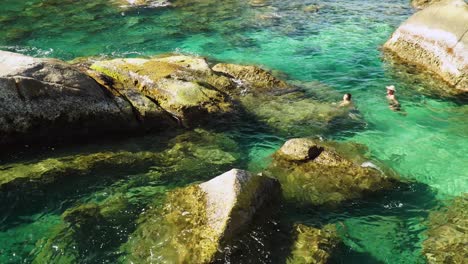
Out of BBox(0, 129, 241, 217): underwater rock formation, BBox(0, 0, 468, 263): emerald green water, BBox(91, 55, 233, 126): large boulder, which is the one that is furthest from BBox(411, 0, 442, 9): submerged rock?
BBox(0, 129, 241, 217): underwater rock formation

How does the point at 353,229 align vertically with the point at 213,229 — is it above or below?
below

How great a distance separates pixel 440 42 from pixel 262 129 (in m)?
10.7

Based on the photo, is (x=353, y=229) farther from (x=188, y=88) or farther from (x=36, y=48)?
(x=36, y=48)

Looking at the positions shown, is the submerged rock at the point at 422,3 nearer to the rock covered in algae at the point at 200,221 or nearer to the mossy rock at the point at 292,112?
the mossy rock at the point at 292,112

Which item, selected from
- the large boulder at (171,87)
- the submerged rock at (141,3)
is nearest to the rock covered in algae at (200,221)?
the large boulder at (171,87)

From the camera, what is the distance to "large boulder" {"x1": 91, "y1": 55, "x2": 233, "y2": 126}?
1352 centimetres

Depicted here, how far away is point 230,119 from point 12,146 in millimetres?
6819

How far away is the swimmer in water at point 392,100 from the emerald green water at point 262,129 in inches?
10.8

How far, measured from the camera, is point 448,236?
32.0ft

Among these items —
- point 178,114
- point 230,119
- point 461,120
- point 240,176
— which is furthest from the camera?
point 461,120

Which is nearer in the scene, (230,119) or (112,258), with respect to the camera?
(112,258)

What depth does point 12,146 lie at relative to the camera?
11070 mm

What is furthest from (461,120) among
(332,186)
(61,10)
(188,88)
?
(61,10)

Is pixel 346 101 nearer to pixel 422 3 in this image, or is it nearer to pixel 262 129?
pixel 262 129
